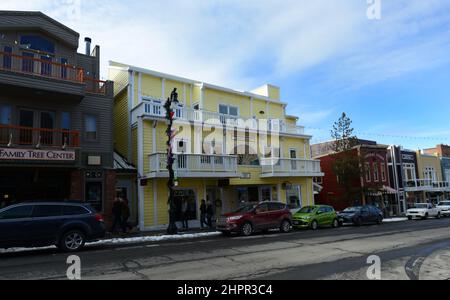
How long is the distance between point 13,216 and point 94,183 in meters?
7.91

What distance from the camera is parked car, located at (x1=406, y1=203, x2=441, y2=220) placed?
105ft

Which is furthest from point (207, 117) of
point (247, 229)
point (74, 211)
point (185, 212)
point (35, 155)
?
point (74, 211)

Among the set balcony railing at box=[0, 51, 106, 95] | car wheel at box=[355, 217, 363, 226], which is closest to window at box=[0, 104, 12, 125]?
balcony railing at box=[0, 51, 106, 95]

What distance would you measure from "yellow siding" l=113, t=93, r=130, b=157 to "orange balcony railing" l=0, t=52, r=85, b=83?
4.98 meters

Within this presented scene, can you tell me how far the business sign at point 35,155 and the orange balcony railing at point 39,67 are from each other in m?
3.73

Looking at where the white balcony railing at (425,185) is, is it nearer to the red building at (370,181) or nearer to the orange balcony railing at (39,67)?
the red building at (370,181)

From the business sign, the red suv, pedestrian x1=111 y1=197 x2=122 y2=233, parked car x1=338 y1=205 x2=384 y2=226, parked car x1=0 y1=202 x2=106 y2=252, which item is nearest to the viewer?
parked car x1=0 y1=202 x2=106 y2=252

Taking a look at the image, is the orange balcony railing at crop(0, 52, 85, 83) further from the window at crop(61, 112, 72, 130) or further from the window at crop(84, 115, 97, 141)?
the window at crop(84, 115, 97, 141)

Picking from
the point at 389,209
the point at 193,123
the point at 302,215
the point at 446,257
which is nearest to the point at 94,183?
the point at 193,123

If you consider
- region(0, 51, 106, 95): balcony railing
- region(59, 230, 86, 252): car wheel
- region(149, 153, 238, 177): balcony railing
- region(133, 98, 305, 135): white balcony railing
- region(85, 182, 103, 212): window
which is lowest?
region(59, 230, 86, 252): car wheel

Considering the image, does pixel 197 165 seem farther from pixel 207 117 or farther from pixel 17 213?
pixel 17 213

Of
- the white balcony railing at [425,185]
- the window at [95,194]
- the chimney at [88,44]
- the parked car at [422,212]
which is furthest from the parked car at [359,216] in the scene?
the white balcony railing at [425,185]
